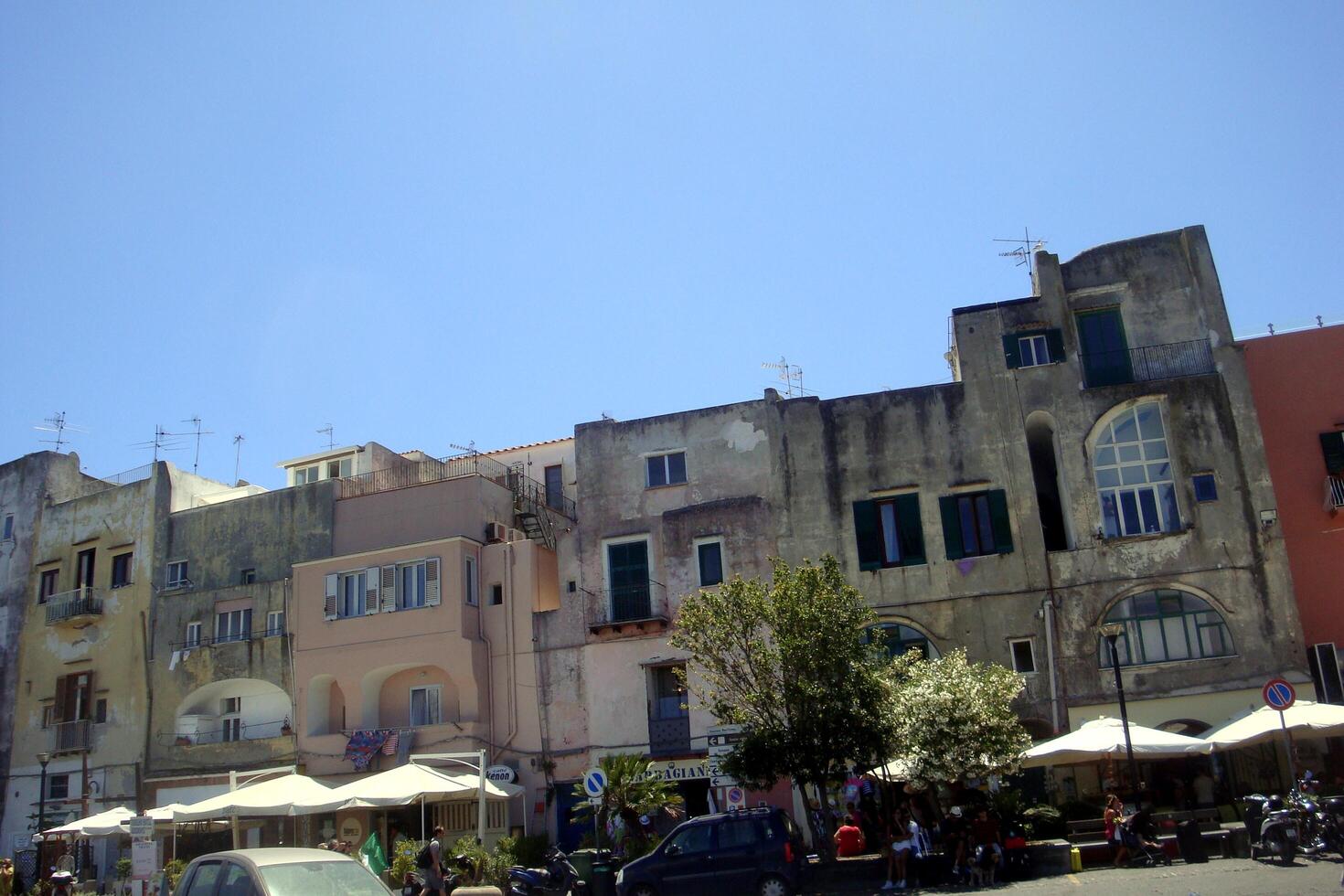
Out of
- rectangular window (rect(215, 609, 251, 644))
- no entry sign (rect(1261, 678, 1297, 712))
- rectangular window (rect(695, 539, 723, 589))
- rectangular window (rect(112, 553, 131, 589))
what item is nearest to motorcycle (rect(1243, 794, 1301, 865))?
no entry sign (rect(1261, 678, 1297, 712))

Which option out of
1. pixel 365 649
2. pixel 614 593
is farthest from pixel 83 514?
pixel 614 593

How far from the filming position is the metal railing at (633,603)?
3200 cm

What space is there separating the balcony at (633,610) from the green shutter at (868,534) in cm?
552

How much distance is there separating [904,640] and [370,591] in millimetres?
15626

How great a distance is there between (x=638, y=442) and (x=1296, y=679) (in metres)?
17.9

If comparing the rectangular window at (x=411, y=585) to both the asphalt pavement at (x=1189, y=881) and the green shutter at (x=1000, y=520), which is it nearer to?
the green shutter at (x=1000, y=520)

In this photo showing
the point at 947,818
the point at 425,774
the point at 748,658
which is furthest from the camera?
the point at 425,774

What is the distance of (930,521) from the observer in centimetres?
3056

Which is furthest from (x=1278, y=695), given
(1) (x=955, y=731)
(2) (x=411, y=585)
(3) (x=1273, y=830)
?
(2) (x=411, y=585)

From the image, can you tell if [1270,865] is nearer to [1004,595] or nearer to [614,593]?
[1004,595]

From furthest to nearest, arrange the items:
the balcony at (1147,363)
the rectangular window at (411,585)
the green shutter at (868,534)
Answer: the rectangular window at (411,585), the green shutter at (868,534), the balcony at (1147,363)

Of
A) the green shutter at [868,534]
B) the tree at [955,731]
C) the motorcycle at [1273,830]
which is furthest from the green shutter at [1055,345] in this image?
the motorcycle at [1273,830]

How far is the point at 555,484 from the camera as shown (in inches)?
1630

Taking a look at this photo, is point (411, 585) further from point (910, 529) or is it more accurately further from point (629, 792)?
point (910, 529)
